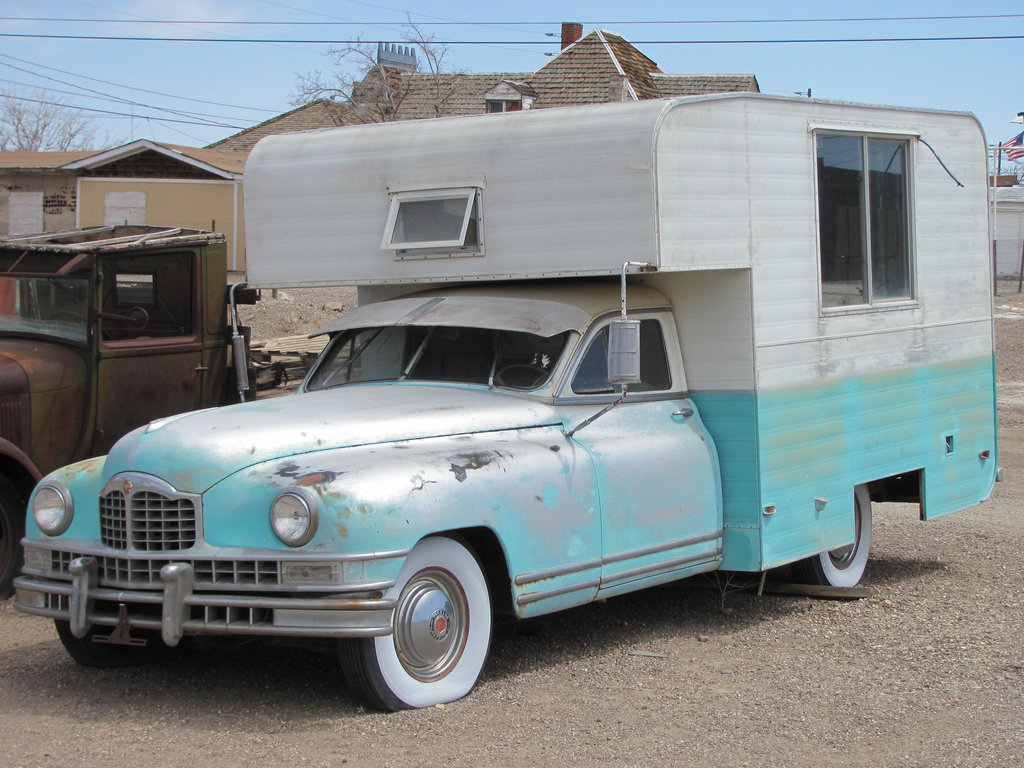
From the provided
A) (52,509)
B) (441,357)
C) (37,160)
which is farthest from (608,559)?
(37,160)

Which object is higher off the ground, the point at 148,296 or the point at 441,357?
the point at 148,296

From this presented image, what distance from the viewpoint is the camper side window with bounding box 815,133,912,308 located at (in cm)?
744

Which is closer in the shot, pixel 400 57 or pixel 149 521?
pixel 149 521

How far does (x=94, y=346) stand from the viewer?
26.5 feet

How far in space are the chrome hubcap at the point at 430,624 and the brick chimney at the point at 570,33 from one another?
110 ft

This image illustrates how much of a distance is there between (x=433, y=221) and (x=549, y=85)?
27.0m

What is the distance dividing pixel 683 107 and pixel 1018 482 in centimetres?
753

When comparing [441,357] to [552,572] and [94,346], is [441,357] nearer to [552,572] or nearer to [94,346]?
[552,572]

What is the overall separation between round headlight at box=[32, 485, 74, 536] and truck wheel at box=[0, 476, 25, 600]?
192cm

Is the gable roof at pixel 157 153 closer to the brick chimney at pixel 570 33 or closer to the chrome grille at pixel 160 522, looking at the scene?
the brick chimney at pixel 570 33

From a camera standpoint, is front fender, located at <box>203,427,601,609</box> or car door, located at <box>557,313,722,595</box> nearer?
front fender, located at <box>203,427,601,609</box>

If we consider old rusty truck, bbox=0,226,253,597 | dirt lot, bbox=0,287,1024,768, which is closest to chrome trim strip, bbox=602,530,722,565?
dirt lot, bbox=0,287,1024,768

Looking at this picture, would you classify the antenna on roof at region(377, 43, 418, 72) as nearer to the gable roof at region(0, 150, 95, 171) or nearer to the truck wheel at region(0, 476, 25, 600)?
the gable roof at region(0, 150, 95, 171)

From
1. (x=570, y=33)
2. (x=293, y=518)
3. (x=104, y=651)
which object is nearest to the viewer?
(x=293, y=518)
